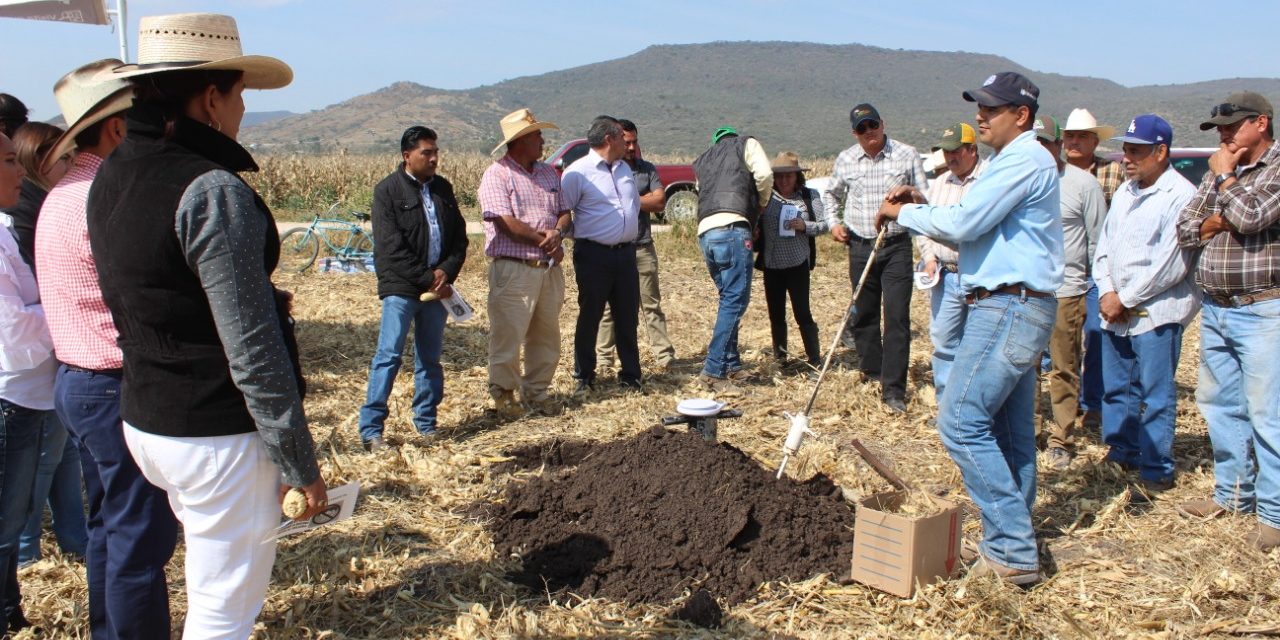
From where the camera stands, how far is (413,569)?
4.49 meters

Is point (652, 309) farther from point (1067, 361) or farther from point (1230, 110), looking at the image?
point (1230, 110)

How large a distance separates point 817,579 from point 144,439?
284cm

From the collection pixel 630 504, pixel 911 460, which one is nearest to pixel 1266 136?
pixel 911 460

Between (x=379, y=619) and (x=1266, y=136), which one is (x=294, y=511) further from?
(x=1266, y=136)

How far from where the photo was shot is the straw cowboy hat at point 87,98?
3.26 m

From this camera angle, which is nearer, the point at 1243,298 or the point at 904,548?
the point at 904,548

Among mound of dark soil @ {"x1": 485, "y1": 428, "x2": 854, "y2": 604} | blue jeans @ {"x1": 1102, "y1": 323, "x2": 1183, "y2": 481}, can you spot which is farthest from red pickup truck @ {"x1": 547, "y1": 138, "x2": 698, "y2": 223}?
mound of dark soil @ {"x1": 485, "y1": 428, "x2": 854, "y2": 604}

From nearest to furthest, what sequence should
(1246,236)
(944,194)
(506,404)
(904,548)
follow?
(904,548)
(1246,236)
(944,194)
(506,404)

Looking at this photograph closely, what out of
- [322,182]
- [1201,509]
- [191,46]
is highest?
[191,46]

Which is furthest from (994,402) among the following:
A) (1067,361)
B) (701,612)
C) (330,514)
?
(330,514)

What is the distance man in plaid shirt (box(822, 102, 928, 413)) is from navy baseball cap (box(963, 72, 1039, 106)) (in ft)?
9.16

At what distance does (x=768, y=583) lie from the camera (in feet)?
14.0

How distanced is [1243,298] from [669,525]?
3.02 meters

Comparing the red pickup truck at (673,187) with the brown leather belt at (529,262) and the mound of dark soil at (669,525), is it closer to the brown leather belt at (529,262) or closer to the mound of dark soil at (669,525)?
the brown leather belt at (529,262)
